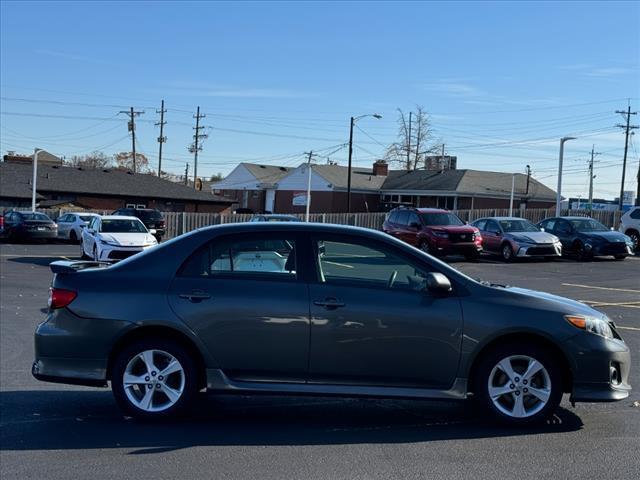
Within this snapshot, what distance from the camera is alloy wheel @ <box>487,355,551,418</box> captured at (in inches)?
239

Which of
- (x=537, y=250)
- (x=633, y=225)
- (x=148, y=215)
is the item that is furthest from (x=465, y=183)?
(x=537, y=250)

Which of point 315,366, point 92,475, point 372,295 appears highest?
point 372,295

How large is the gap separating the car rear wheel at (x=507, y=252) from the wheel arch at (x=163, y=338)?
22.5 m

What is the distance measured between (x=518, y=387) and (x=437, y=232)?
68.5 ft

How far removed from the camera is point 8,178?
178 feet

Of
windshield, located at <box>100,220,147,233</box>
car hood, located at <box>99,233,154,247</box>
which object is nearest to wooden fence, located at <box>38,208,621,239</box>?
windshield, located at <box>100,220,147,233</box>

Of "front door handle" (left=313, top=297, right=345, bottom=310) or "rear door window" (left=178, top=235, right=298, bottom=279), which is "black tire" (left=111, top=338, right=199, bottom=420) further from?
"front door handle" (left=313, top=297, right=345, bottom=310)

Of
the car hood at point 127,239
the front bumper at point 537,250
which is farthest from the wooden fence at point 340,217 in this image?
the car hood at point 127,239

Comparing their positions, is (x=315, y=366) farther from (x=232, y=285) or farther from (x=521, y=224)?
(x=521, y=224)

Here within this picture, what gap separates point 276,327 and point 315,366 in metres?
0.44

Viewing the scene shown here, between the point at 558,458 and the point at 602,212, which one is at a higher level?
the point at 602,212

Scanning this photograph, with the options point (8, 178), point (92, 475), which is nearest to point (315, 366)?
point (92, 475)

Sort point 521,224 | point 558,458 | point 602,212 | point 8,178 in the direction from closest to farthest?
point 558,458
point 521,224
point 602,212
point 8,178

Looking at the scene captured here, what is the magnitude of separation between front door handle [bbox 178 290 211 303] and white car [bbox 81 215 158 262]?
17.1 m
